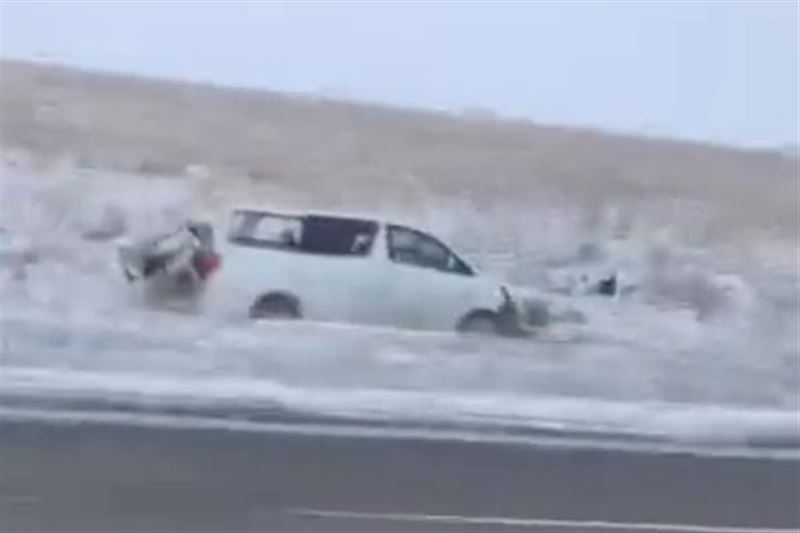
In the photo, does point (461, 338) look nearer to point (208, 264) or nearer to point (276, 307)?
point (276, 307)

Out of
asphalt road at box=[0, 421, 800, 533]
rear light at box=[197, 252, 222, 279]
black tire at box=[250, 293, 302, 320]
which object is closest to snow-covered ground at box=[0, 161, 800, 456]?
black tire at box=[250, 293, 302, 320]

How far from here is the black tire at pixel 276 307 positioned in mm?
11359

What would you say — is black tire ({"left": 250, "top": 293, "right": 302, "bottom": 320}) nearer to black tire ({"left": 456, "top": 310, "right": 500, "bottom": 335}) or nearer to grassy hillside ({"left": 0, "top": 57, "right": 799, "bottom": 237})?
grassy hillside ({"left": 0, "top": 57, "right": 799, "bottom": 237})

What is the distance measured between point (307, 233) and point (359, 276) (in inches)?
13.7

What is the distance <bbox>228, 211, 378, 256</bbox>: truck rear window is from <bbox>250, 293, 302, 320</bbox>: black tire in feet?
0.83

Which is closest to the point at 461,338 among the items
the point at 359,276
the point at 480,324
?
the point at 480,324

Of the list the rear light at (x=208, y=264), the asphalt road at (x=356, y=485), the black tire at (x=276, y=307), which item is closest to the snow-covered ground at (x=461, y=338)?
the black tire at (x=276, y=307)

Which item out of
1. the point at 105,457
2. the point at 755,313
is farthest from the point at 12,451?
the point at 755,313

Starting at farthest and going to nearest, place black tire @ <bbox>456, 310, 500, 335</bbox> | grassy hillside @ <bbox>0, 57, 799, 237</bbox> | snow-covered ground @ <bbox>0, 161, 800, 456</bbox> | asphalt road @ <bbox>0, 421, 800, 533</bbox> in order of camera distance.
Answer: black tire @ <bbox>456, 310, 500, 335</bbox>
grassy hillside @ <bbox>0, 57, 799, 237</bbox>
snow-covered ground @ <bbox>0, 161, 800, 456</bbox>
asphalt road @ <bbox>0, 421, 800, 533</bbox>

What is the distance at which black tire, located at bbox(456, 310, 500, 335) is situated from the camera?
11.5m

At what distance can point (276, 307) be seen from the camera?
11383 millimetres

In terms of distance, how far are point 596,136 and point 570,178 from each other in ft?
0.86

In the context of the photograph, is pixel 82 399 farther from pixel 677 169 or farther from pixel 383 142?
pixel 677 169

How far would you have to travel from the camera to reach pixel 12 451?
9438 mm
